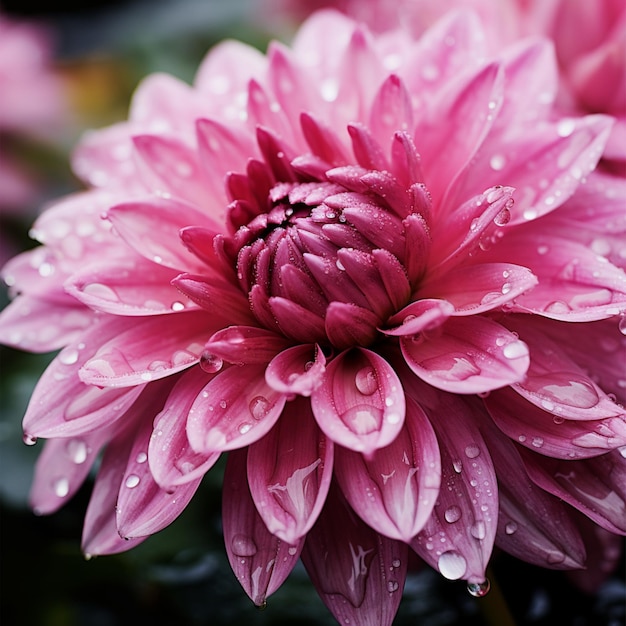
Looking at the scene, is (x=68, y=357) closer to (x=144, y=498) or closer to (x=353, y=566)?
(x=144, y=498)

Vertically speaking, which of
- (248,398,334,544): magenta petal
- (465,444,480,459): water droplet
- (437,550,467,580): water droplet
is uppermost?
(248,398,334,544): magenta petal

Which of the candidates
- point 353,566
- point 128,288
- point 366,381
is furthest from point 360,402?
point 128,288

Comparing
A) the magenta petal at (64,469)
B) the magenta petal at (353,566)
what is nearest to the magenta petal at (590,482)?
the magenta petal at (353,566)

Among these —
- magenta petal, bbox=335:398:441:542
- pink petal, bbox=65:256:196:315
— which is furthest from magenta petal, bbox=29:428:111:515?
magenta petal, bbox=335:398:441:542

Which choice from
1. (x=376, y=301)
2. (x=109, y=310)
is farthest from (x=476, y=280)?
(x=109, y=310)

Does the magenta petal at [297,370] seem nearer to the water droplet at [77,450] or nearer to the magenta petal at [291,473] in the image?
the magenta petal at [291,473]

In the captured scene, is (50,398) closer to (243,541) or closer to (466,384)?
(243,541)

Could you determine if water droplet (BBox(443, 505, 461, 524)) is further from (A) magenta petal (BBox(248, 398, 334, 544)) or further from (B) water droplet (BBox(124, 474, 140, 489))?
(B) water droplet (BBox(124, 474, 140, 489))
